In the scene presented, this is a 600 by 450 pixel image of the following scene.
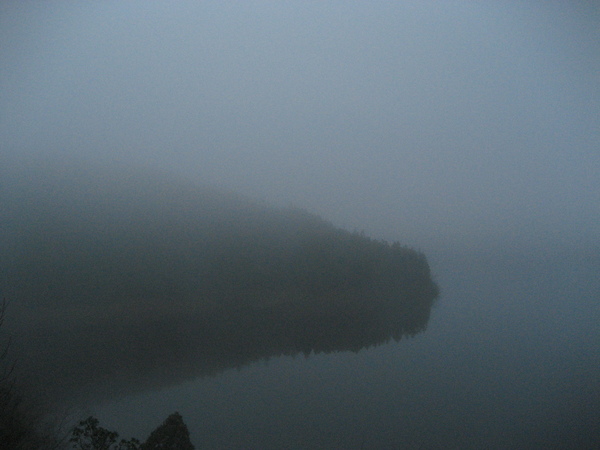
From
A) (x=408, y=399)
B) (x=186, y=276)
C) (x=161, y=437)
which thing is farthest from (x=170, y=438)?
(x=186, y=276)

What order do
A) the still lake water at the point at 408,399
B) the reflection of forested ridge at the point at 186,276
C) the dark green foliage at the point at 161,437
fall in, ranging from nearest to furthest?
the dark green foliage at the point at 161,437
the still lake water at the point at 408,399
the reflection of forested ridge at the point at 186,276

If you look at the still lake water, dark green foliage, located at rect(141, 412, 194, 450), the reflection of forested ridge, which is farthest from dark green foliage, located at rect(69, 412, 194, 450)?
the reflection of forested ridge

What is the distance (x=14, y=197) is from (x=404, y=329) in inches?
830

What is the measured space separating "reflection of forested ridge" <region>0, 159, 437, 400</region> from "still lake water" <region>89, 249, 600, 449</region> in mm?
1886

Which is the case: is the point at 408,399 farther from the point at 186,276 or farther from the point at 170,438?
the point at 186,276

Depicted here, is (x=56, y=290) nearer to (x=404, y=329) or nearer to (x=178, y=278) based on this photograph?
(x=178, y=278)

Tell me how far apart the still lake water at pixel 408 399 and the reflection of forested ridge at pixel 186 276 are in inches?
74.2

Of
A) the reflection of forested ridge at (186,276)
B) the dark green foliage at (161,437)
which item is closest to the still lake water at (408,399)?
the reflection of forested ridge at (186,276)

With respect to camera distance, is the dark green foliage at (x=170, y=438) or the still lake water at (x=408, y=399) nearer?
the dark green foliage at (x=170, y=438)

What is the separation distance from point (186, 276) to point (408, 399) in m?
13.6

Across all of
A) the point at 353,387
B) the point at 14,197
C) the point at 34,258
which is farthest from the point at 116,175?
the point at 353,387

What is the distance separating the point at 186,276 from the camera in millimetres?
21516

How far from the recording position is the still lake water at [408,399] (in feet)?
28.2

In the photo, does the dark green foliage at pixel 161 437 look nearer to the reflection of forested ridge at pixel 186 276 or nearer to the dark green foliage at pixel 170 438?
the dark green foliage at pixel 170 438
